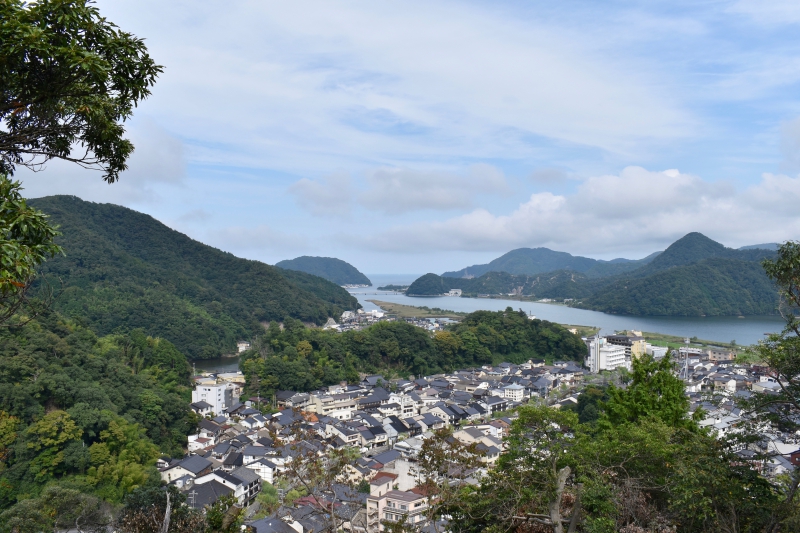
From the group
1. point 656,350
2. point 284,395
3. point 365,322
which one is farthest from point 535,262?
point 284,395

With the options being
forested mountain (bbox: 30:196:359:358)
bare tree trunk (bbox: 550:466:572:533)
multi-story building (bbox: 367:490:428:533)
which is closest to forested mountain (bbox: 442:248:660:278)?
forested mountain (bbox: 30:196:359:358)

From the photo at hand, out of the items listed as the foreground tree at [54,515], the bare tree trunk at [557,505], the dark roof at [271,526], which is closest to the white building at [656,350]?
the dark roof at [271,526]

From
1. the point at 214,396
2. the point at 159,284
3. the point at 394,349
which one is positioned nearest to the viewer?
the point at 214,396

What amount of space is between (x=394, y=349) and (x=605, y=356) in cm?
1144

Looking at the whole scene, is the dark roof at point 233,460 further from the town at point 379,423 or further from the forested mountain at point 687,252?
Result: the forested mountain at point 687,252

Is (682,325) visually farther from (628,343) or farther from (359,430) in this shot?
→ (359,430)

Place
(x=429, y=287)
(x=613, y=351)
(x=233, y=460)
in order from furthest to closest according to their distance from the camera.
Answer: (x=429, y=287), (x=613, y=351), (x=233, y=460)

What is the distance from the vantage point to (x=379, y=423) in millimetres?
16078

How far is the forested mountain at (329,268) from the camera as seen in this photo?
376 ft

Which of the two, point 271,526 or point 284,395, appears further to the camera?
point 284,395

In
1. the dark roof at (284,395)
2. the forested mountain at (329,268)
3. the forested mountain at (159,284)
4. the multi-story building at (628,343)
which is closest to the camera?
the dark roof at (284,395)

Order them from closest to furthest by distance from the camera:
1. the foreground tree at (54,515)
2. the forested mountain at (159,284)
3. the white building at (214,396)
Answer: the foreground tree at (54,515), the white building at (214,396), the forested mountain at (159,284)

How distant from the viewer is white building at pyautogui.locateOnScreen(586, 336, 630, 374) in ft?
86.6

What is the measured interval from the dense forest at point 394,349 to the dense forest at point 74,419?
5701 mm
